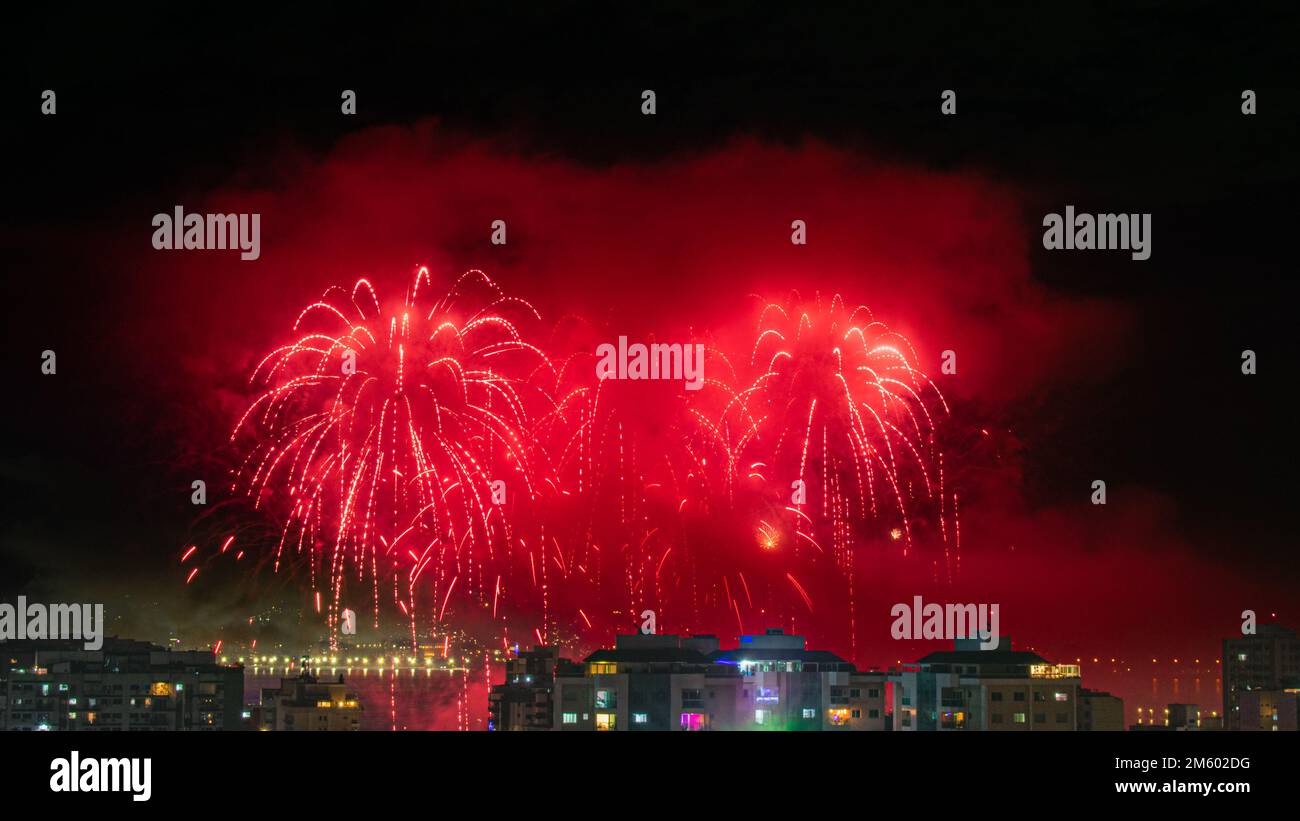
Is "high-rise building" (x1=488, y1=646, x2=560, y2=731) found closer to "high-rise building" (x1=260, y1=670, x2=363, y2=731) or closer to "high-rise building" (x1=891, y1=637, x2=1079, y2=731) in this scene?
"high-rise building" (x1=260, y1=670, x2=363, y2=731)

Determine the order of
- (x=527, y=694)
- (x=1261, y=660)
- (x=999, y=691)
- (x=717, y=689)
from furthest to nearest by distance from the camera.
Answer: (x=1261, y=660) → (x=527, y=694) → (x=999, y=691) → (x=717, y=689)

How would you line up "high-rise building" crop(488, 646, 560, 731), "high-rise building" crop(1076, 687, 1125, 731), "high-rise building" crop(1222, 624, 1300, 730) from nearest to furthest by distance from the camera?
"high-rise building" crop(1076, 687, 1125, 731) → "high-rise building" crop(488, 646, 560, 731) → "high-rise building" crop(1222, 624, 1300, 730)

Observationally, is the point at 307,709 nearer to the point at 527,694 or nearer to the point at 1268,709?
the point at 527,694

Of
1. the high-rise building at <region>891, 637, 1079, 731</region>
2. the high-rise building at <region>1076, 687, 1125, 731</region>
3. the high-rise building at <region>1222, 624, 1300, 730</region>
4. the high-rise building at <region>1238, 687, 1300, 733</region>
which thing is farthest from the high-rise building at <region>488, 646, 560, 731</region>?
the high-rise building at <region>1222, 624, 1300, 730</region>

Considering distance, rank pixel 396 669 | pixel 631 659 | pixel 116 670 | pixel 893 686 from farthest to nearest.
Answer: pixel 396 669 < pixel 116 670 < pixel 893 686 < pixel 631 659

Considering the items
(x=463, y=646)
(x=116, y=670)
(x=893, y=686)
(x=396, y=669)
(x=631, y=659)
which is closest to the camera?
(x=631, y=659)

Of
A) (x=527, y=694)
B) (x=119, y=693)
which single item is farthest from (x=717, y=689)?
(x=119, y=693)
